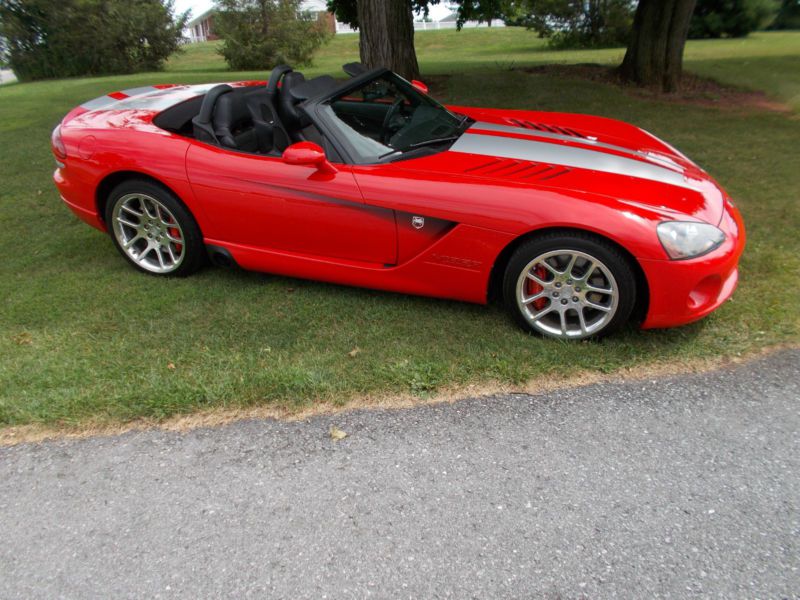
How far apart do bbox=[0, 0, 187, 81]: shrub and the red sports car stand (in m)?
21.7

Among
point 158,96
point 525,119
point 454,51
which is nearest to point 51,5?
point 454,51

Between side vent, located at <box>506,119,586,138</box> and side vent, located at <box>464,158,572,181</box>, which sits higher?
side vent, located at <box>506,119,586,138</box>

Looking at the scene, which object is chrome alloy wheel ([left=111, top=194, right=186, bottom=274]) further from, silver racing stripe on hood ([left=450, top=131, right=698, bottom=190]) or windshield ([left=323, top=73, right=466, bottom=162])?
silver racing stripe on hood ([left=450, top=131, right=698, bottom=190])

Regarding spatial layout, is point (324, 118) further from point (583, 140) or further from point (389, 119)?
point (583, 140)

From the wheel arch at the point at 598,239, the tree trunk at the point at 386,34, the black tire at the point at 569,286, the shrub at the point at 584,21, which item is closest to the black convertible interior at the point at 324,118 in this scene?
the wheel arch at the point at 598,239

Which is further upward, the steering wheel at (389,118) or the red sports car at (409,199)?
the steering wheel at (389,118)

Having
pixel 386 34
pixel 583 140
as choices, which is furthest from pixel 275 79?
pixel 386 34

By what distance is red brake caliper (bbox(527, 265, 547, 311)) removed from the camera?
3179mm

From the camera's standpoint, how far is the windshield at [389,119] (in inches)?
141

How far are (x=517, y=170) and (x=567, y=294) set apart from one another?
724mm

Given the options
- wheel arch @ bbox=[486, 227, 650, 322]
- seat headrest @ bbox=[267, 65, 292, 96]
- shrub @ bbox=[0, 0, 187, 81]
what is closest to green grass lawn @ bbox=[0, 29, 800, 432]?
wheel arch @ bbox=[486, 227, 650, 322]

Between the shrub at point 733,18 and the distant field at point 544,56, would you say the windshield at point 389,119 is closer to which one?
the distant field at point 544,56

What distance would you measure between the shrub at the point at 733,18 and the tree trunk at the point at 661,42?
19379mm

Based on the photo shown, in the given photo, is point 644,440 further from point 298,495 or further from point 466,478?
point 298,495
